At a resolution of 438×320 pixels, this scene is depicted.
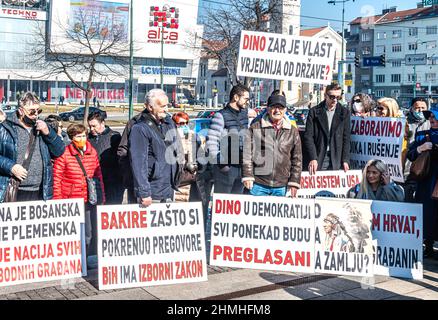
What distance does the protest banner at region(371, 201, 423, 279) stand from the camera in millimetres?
5781

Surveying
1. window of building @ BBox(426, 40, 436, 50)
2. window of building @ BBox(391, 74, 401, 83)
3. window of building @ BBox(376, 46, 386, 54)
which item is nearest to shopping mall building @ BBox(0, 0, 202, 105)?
window of building @ BBox(376, 46, 386, 54)

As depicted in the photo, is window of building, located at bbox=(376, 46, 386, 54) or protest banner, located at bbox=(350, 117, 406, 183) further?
window of building, located at bbox=(376, 46, 386, 54)

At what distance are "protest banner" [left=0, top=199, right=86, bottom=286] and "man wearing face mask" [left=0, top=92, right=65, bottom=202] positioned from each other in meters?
0.37

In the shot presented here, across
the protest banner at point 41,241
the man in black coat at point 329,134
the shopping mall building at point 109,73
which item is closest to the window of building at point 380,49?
the shopping mall building at point 109,73

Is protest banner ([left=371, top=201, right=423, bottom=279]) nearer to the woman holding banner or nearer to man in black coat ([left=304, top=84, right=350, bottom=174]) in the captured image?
the woman holding banner

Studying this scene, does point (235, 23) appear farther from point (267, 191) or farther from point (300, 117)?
point (267, 191)

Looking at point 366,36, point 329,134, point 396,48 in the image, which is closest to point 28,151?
point 329,134

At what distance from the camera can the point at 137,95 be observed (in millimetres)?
89938

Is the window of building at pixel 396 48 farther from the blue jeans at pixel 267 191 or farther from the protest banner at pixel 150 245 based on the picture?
the protest banner at pixel 150 245

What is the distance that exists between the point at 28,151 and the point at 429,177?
4.45m

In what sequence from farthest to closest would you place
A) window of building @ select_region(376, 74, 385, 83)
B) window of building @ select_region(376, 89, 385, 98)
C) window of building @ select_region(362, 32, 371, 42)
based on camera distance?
window of building @ select_region(362, 32, 371, 42) → window of building @ select_region(376, 89, 385, 98) → window of building @ select_region(376, 74, 385, 83)

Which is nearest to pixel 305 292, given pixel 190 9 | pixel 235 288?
pixel 235 288
